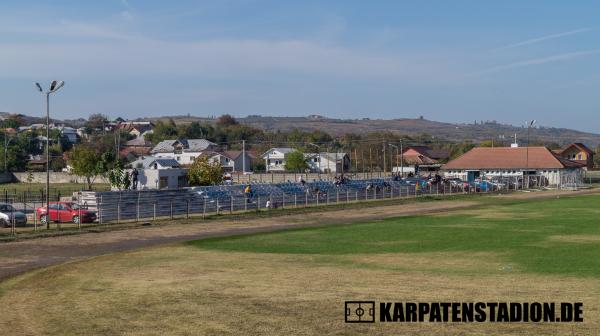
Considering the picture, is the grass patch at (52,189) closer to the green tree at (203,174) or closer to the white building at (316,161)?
the green tree at (203,174)

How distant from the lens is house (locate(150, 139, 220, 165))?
516 ft

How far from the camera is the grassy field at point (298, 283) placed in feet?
53.4

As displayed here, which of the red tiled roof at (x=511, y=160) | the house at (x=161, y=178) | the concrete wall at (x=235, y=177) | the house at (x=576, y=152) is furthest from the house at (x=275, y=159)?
the house at (x=161, y=178)

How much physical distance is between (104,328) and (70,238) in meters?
23.7

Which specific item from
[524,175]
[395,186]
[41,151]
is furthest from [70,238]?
[41,151]

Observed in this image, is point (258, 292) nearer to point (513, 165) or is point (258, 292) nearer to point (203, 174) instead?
point (203, 174)

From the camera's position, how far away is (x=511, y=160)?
113250 mm

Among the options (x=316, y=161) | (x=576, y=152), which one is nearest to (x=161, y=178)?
(x=316, y=161)

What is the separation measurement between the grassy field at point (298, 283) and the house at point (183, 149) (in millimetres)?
120348

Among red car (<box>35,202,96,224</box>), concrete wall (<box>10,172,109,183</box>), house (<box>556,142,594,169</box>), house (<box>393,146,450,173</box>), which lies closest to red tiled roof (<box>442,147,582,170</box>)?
house (<box>556,142,594,169</box>)

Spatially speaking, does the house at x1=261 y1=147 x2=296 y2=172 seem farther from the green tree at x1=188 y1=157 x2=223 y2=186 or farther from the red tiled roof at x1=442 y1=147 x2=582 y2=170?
the green tree at x1=188 y1=157 x2=223 y2=186

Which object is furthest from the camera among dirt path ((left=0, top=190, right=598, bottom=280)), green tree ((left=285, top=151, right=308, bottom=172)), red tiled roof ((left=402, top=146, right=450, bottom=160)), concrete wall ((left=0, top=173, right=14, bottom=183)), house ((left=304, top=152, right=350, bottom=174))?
red tiled roof ((left=402, top=146, right=450, bottom=160))

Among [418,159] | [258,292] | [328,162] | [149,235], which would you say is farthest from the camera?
[418,159]

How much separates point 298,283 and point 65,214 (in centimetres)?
3068
